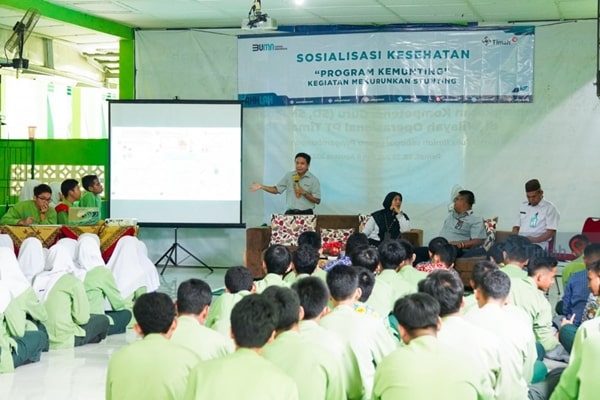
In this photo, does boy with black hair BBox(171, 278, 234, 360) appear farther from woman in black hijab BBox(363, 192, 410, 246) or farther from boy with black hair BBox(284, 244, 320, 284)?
woman in black hijab BBox(363, 192, 410, 246)

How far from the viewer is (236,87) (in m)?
12.9

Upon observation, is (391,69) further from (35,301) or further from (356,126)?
(35,301)

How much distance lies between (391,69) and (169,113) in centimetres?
279

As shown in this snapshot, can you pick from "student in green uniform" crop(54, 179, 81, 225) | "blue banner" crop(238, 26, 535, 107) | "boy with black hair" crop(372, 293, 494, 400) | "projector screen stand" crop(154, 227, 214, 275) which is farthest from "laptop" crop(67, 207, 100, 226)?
"boy with black hair" crop(372, 293, 494, 400)

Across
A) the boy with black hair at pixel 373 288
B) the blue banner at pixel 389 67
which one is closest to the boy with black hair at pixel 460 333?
the boy with black hair at pixel 373 288

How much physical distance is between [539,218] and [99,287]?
4796 millimetres

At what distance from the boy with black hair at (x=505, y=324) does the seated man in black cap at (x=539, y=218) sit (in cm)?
561

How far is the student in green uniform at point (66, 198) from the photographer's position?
1077 cm

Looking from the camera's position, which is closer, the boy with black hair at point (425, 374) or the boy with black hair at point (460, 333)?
the boy with black hair at point (425, 374)

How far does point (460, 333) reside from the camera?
4184 mm

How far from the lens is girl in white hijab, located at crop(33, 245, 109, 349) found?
754 centimetres

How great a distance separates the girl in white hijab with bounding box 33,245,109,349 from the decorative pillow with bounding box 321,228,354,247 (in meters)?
3.99

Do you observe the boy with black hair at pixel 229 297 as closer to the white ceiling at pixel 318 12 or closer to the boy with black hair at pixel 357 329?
the boy with black hair at pixel 357 329

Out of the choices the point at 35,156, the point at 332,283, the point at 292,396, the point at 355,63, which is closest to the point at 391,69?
the point at 355,63
